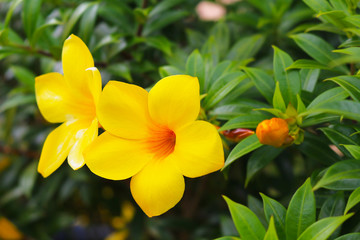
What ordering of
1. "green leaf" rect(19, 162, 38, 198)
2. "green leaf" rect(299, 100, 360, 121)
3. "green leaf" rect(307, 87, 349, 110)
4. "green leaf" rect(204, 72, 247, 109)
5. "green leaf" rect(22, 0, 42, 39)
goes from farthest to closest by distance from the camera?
1. "green leaf" rect(19, 162, 38, 198)
2. "green leaf" rect(22, 0, 42, 39)
3. "green leaf" rect(204, 72, 247, 109)
4. "green leaf" rect(307, 87, 349, 110)
5. "green leaf" rect(299, 100, 360, 121)

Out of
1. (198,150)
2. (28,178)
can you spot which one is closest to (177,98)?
(198,150)

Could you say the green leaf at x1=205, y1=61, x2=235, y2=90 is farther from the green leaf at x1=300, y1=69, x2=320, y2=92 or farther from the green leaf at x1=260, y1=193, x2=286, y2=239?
the green leaf at x1=260, y1=193, x2=286, y2=239

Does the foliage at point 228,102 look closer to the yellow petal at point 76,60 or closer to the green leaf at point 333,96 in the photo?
the green leaf at point 333,96

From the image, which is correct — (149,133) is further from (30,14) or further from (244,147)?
(30,14)

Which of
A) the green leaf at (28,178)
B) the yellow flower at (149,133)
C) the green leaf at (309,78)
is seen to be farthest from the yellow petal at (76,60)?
the green leaf at (28,178)

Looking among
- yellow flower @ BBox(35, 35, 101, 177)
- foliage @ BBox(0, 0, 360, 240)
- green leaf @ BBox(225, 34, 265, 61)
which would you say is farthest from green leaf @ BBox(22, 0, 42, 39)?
green leaf @ BBox(225, 34, 265, 61)

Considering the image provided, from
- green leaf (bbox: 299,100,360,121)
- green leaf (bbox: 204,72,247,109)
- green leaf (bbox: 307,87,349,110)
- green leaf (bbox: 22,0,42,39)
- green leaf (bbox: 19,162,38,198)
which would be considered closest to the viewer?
green leaf (bbox: 299,100,360,121)

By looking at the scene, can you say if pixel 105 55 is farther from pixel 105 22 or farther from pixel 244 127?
pixel 244 127
